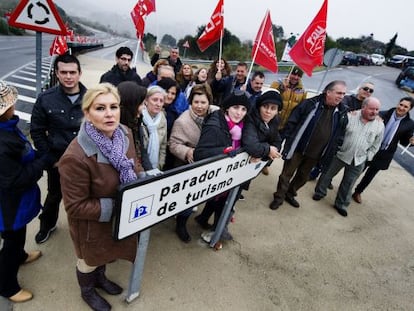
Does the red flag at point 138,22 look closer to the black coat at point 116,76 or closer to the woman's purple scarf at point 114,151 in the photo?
the black coat at point 116,76

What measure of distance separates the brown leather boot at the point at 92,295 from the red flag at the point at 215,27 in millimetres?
4088

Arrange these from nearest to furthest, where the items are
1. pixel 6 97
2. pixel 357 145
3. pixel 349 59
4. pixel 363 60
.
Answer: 1. pixel 6 97
2. pixel 357 145
3. pixel 349 59
4. pixel 363 60

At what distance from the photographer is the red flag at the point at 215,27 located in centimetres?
461

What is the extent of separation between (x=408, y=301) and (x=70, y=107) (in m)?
4.23

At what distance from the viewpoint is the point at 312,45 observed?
4168 millimetres

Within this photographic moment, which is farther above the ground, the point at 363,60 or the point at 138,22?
the point at 363,60

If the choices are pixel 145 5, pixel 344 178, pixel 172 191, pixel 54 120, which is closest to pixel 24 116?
pixel 145 5

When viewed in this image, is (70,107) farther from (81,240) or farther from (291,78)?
(291,78)

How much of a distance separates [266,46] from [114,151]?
3615 mm

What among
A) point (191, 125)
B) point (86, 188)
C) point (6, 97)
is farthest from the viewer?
point (191, 125)

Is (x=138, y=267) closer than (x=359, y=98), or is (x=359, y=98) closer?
(x=138, y=267)

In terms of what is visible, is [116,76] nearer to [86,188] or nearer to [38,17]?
[38,17]

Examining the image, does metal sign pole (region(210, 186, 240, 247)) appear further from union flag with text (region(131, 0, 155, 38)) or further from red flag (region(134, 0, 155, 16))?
red flag (region(134, 0, 155, 16))

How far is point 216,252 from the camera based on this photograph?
10.3ft
